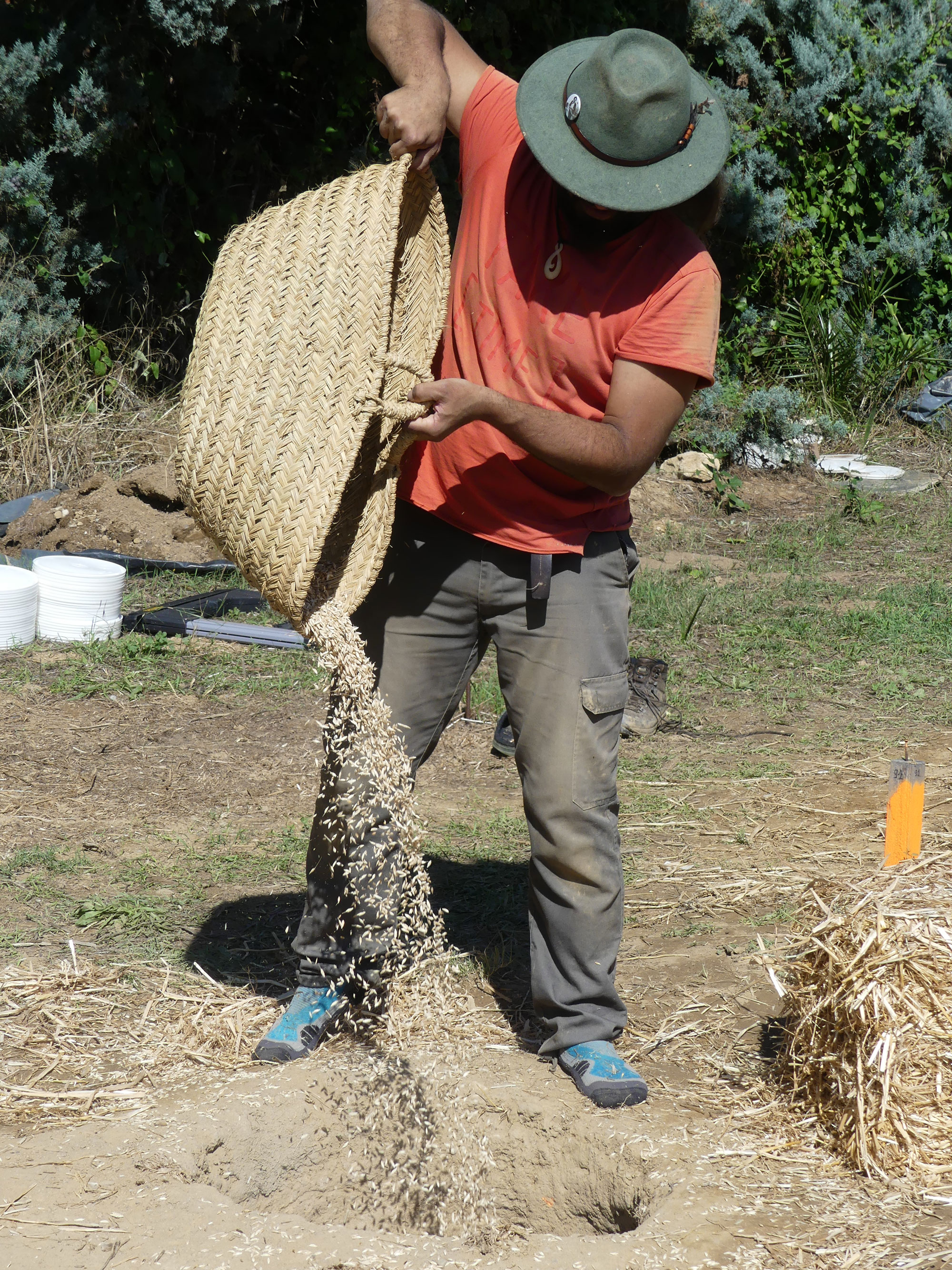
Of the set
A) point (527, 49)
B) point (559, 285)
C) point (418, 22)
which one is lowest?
point (559, 285)

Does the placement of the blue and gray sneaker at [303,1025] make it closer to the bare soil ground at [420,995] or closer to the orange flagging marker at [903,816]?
the bare soil ground at [420,995]

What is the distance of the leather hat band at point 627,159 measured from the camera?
2.46 m

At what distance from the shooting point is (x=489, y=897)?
12.5ft

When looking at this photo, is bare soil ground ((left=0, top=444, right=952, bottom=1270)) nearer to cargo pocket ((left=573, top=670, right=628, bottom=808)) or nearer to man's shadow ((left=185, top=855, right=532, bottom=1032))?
man's shadow ((left=185, top=855, right=532, bottom=1032))

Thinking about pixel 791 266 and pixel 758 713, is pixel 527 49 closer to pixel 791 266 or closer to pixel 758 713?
pixel 791 266

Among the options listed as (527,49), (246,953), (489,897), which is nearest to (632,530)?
(527,49)

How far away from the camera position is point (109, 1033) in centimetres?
304

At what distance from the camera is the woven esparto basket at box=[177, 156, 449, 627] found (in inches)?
97.6

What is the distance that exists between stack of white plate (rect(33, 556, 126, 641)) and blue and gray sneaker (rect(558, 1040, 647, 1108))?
3427mm

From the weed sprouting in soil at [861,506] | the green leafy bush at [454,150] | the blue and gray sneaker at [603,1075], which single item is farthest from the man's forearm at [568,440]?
the weed sprouting in soil at [861,506]

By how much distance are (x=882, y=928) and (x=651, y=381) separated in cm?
123

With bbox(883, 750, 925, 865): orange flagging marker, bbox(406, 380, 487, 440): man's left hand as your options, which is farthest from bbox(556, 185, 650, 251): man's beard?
bbox(883, 750, 925, 865): orange flagging marker

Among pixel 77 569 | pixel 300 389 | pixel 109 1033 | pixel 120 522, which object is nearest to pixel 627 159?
pixel 300 389

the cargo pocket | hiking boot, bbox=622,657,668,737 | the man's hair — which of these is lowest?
hiking boot, bbox=622,657,668,737
